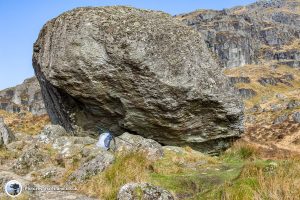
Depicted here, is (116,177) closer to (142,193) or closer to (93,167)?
(93,167)

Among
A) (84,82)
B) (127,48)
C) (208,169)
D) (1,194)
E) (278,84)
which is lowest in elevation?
(278,84)

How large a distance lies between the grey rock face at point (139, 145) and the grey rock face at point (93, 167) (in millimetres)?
1823

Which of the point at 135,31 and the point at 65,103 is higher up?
the point at 135,31

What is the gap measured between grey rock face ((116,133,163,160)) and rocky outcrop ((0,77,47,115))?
12037 centimetres

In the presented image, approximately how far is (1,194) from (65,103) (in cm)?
865

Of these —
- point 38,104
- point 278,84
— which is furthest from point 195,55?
point 278,84

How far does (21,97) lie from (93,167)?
15185 cm

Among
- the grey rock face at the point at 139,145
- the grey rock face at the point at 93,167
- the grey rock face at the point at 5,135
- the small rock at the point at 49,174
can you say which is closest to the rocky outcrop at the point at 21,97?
the grey rock face at the point at 5,135

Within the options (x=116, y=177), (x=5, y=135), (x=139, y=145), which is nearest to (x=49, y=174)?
(x=116, y=177)

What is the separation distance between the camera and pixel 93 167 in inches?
380

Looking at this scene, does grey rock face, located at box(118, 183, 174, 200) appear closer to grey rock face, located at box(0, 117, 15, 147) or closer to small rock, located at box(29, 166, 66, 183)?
small rock, located at box(29, 166, 66, 183)

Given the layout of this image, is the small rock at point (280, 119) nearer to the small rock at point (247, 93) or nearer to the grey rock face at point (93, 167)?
the grey rock face at point (93, 167)

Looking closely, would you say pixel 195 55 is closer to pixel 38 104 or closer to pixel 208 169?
pixel 208 169

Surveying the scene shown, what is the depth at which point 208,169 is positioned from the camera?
12102 mm
